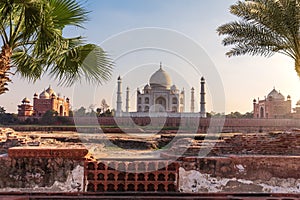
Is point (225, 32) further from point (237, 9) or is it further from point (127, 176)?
point (127, 176)

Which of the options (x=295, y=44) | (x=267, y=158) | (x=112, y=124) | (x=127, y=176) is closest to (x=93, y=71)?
(x=127, y=176)

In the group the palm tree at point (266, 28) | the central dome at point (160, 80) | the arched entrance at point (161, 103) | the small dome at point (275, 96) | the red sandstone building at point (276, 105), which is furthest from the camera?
the arched entrance at point (161, 103)

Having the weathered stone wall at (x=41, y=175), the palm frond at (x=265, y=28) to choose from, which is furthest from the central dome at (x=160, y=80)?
the weathered stone wall at (x=41, y=175)

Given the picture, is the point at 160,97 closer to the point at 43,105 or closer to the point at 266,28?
the point at 43,105

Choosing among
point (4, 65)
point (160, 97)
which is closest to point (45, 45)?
point (4, 65)

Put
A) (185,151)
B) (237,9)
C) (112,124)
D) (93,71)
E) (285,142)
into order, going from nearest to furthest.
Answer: (93,71)
(185,151)
(285,142)
(237,9)
(112,124)

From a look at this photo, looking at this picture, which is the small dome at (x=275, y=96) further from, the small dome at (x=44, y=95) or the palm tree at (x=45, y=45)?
the palm tree at (x=45, y=45)
